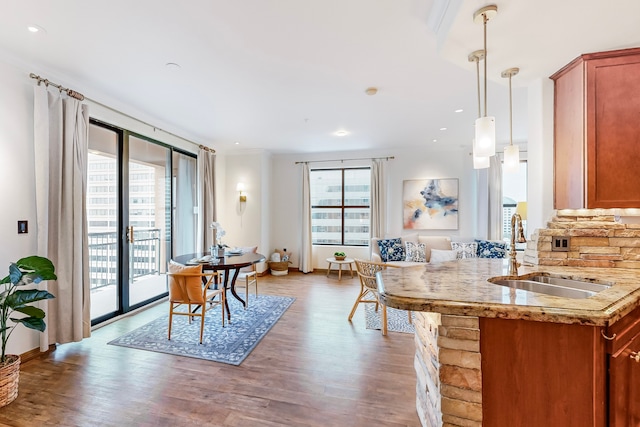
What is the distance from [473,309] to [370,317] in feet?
8.59

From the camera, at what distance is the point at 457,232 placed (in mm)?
5625

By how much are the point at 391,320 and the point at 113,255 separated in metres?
3.58

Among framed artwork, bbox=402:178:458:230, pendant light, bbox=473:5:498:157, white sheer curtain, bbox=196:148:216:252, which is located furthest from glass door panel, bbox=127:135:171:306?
framed artwork, bbox=402:178:458:230

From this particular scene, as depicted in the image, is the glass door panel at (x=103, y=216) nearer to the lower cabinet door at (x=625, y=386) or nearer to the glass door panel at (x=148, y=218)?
the glass door panel at (x=148, y=218)

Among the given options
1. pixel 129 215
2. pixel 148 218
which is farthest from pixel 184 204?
pixel 129 215

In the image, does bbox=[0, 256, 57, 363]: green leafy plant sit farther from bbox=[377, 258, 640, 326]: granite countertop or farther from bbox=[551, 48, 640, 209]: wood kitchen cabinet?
bbox=[551, 48, 640, 209]: wood kitchen cabinet

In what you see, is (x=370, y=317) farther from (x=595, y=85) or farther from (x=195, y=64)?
(x=195, y=64)

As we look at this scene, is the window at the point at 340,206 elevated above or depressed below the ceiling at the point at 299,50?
below

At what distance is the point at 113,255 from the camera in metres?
3.65

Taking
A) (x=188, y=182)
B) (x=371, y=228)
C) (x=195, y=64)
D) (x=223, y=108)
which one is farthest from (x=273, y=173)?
(x=195, y=64)

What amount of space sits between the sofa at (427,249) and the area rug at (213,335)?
2.31 m

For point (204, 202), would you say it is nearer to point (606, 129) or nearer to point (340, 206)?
point (340, 206)

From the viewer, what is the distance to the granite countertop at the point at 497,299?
1071 millimetres

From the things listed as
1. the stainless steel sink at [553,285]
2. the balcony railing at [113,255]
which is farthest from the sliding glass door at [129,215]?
the stainless steel sink at [553,285]
